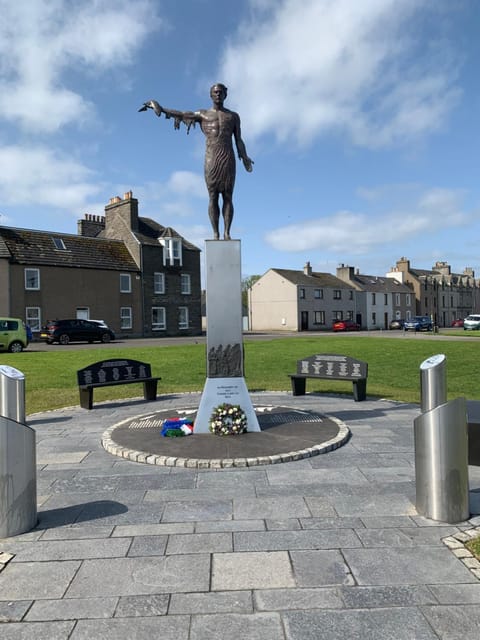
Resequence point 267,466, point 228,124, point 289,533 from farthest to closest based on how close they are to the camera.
A: point 228,124 → point 267,466 → point 289,533

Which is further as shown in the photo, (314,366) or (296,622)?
(314,366)

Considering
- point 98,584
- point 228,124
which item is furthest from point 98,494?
point 228,124

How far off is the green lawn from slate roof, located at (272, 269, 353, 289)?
32323 mm

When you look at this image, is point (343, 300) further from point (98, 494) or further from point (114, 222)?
point (98, 494)

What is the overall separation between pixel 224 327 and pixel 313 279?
54.4 m

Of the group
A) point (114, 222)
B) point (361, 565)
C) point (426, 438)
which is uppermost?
point (114, 222)

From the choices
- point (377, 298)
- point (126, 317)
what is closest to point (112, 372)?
point (126, 317)

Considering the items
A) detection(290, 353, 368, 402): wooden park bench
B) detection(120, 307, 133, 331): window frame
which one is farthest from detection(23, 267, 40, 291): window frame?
detection(290, 353, 368, 402): wooden park bench

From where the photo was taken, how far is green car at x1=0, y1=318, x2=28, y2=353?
2420cm

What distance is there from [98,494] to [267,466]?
6.81 feet

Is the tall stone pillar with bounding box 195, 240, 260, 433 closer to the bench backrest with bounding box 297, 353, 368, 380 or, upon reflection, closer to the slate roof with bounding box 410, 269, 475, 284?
the bench backrest with bounding box 297, 353, 368, 380

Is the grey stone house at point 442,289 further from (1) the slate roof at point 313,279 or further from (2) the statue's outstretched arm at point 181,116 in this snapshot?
(2) the statue's outstretched arm at point 181,116

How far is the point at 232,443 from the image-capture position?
23.3ft

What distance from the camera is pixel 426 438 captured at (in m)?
4.56
